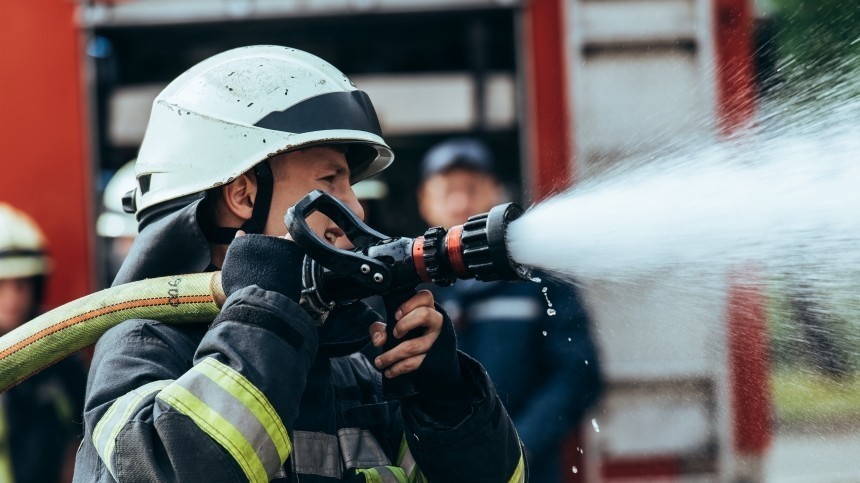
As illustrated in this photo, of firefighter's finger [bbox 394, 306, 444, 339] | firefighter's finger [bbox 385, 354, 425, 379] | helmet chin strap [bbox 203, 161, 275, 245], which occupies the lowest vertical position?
firefighter's finger [bbox 385, 354, 425, 379]

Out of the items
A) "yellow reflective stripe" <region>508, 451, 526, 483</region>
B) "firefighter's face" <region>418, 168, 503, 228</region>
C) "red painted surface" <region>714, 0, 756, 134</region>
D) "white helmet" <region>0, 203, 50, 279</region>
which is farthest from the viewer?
"red painted surface" <region>714, 0, 756, 134</region>

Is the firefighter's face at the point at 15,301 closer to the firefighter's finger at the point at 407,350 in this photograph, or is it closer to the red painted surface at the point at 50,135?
the red painted surface at the point at 50,135

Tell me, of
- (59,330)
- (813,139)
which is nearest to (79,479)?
(59,330)

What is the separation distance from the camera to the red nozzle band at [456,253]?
1951 mm

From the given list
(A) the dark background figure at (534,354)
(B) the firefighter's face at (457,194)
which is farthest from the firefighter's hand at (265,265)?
(B) the firefighter's face at (457,194)

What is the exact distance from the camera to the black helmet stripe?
2.24 meters

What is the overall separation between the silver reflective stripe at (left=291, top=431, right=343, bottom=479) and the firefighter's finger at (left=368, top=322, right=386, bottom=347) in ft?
0.67

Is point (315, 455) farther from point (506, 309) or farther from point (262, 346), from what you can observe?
point (506, 309)

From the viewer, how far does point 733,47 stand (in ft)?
16.2

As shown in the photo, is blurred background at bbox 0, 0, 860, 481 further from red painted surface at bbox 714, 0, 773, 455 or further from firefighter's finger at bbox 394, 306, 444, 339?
firefighter's finger at bbox 394, 306, 444, 339

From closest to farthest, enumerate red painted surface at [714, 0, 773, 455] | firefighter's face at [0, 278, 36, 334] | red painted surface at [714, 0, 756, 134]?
red painted surface at [714, 0, 773, 455], firefighter's face at [0, 278, 36, 334], red painted surface at [714, 0, 756, 134]

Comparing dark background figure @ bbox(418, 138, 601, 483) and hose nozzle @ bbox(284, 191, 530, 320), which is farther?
dark background figure @ bbox(418, 138, 601, 483)

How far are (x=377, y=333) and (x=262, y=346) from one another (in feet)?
0.99

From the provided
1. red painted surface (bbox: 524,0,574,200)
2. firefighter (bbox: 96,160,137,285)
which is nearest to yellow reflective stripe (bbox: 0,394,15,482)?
firefighter (bbox: 96,160,137,285)
